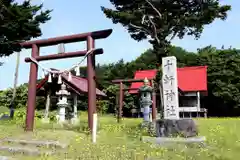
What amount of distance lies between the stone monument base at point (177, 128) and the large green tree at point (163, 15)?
926cm

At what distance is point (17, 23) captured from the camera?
15539 mm

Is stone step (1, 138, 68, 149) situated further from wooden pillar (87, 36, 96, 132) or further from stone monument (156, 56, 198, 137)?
stone monument (156, 56, 198, 137)

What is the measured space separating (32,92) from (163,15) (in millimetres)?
11112

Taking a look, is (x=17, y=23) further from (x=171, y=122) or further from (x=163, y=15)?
(x=171, y=122)

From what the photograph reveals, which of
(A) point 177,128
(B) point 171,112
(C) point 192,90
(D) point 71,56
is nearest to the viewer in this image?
(A) point 177,128

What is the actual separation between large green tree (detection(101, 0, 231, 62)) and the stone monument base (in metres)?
9.26

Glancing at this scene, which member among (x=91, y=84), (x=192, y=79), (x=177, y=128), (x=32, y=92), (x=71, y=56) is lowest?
(x=177, y=128)

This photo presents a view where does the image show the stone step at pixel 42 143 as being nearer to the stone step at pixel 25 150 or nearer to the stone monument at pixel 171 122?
the stone step at pixel 25 150

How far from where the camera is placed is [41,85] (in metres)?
18.1

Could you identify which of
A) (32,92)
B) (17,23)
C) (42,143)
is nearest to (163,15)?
(17,23)

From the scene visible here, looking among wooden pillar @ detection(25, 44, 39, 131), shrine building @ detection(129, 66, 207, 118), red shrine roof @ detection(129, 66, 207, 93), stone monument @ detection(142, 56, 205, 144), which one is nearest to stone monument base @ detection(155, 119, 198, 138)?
stone monument @ detection(142, 56, 205, 144)

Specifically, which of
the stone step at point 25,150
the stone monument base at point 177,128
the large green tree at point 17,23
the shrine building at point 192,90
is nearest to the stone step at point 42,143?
the stone step at point 25,150

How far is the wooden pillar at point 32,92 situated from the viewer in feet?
33.3

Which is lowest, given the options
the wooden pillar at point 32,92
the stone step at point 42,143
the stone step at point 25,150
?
the stone step at point 25,150
